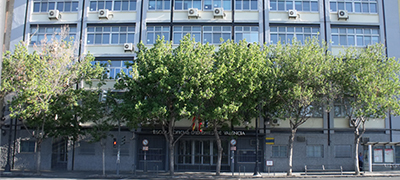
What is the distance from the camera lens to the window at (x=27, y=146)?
30.3 meters

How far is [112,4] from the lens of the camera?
1265 inches

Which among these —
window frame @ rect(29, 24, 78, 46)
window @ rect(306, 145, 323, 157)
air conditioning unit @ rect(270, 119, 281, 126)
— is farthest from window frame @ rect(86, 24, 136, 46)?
window @ rect(306, 145, 323, 157)

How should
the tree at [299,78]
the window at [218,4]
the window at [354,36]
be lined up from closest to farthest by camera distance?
A: the tree at [299,78]
the window at [354,36]
the window at [218,4]

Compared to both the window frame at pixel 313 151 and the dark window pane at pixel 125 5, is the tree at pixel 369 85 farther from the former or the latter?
the dark window pane at pixel 125 5

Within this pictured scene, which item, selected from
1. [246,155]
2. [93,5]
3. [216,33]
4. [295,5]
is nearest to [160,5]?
[216,33]

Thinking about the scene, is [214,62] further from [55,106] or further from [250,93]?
[55,106]

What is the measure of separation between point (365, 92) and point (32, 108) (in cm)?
2307

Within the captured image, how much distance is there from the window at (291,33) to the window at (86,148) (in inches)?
718

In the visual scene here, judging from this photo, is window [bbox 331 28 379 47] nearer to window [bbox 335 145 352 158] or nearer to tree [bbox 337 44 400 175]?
tree [bbox 337 44 400 175]

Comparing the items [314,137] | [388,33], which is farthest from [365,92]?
[388,33]

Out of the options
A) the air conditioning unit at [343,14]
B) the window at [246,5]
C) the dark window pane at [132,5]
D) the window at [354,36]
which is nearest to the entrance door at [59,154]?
the dark window pane at [132,5]

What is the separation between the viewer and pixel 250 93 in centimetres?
2502

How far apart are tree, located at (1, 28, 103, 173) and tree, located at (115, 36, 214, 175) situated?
4348 mm

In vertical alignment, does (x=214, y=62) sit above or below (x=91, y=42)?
below
